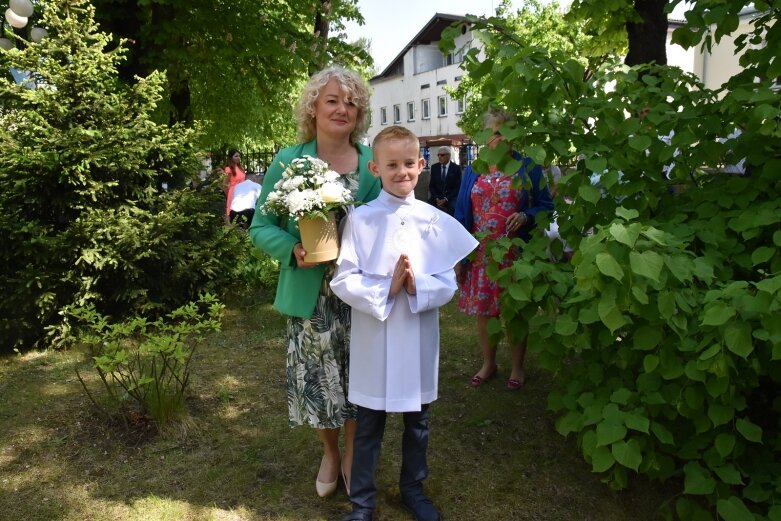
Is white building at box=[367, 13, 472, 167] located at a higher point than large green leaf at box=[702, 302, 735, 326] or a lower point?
higher

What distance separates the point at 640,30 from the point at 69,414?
5.51 meters

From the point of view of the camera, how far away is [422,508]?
2.93 meters

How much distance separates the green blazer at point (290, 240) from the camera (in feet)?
9.53

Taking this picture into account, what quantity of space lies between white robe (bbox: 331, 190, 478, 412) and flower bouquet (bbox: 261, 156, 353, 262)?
8 cm

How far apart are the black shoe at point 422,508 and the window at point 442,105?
41.0m

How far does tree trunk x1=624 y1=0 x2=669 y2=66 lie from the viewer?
5.64m

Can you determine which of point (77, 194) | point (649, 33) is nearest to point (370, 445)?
point (77, 194)

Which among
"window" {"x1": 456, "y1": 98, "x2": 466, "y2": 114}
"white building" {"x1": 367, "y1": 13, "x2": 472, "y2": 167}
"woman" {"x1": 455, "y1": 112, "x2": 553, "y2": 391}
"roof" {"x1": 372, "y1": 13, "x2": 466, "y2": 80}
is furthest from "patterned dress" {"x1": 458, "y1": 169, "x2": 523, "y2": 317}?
"roof" {"x1": 372, "y1": 13, "x2": 466, "y2": 80}

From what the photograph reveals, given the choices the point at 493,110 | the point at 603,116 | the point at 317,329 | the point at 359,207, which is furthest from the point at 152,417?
the point at 603,116

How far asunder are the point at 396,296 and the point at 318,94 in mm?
985

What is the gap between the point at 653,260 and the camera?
6.56 feet

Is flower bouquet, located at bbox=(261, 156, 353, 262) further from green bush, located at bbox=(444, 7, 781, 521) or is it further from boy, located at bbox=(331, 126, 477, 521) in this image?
green bush, located at bbox=(444, 7, 781, 521)

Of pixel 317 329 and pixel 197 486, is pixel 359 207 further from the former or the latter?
pixel 197 486

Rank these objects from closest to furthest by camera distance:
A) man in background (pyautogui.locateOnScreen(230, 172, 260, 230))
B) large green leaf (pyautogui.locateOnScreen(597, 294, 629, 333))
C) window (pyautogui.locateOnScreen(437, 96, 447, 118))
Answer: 1. large green leaf (pyautogui.locateOnScreen(597, 294, 629, 333))
2. man in background (pyautogui.locateOnScreen(230, 172, 260, 230))
3. window (pyautogui.locateOnScreen(437, 96, 447, 118))
